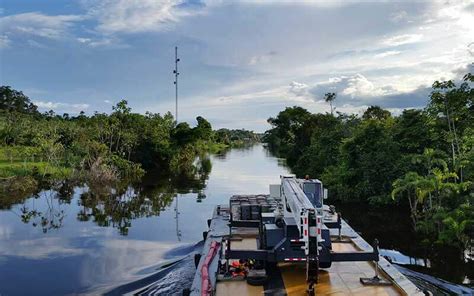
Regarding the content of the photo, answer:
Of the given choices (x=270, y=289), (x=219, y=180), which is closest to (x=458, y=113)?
(x=270, y=289)

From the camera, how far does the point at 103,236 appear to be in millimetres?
19641

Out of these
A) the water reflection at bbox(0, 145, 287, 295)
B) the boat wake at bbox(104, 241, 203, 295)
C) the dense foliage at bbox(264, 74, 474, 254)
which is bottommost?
the boat wake at bbox(104, 241, 203, 295)

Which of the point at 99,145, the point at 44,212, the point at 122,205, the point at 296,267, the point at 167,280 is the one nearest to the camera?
the point at 296,267

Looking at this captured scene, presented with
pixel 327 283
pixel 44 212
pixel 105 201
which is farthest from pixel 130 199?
pixel 327 283

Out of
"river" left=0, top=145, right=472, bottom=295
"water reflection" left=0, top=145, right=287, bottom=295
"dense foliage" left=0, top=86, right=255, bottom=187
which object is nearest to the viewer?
"river" left=0, top=145, right=472, bottom=295

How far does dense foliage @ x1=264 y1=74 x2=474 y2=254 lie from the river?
1489 mm

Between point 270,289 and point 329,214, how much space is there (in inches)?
313

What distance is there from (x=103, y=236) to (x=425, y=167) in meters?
16.2

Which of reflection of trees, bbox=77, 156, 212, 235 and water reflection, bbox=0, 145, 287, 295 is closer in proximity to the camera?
water reflection, bbox=0, 145, 287, 295

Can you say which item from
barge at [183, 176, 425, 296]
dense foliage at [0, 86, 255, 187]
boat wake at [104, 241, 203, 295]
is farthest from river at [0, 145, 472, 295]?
dense foliage at [0, 86, 255, 187]

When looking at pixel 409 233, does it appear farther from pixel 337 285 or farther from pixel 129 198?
pixel 129 198

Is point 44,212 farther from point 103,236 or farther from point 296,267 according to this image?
point 296,267

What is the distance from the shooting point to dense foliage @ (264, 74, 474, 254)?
17.1 m

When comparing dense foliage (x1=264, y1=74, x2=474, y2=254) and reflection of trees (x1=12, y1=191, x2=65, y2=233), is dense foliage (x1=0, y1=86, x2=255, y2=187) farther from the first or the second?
dense foliage (x1=264, y1=74, x2=474, y2=254)
